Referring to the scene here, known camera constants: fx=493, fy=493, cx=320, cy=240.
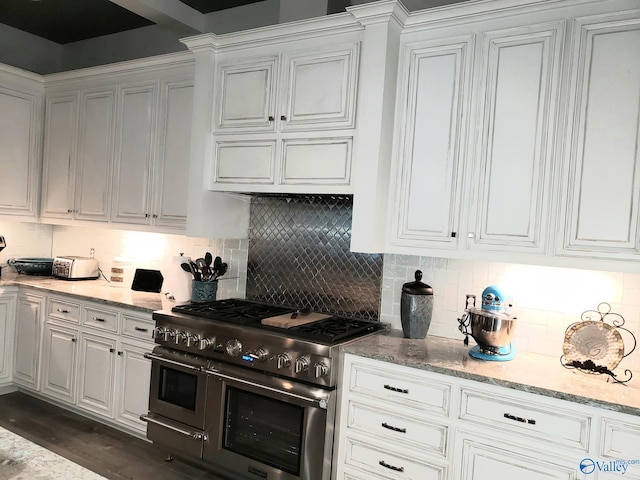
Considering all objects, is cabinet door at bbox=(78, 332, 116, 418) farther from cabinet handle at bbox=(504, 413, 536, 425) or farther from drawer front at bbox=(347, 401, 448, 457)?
cabinet handle at bbox=(504, 413, 536, 425)

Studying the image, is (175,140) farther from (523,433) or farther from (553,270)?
(523,433)

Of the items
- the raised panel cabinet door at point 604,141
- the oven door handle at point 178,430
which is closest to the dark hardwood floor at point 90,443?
the oven door handle at point 178,430

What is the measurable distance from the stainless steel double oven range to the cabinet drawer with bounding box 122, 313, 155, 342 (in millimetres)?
224

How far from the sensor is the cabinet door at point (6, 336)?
12.9 feet

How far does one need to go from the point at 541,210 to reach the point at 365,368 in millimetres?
1117

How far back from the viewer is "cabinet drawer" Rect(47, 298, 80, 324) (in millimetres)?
3605

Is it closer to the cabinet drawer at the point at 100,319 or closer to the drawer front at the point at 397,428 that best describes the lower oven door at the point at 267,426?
the drawer front at the point at 397,428

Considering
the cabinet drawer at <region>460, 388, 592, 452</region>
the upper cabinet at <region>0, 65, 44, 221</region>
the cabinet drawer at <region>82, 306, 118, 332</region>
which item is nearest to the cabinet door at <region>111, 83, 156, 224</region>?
the cabinet drawer at <region>82, 306, 118, 332</region>

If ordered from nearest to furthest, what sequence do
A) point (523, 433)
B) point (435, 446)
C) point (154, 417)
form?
point (523, 433)
point (435, 446)
point (154, 417)

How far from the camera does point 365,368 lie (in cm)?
240

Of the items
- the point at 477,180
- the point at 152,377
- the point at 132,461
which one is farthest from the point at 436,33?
the point at 132,461

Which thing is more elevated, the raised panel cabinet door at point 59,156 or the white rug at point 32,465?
the raised panel cabinet door at point 59,156

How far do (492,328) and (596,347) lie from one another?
46cm

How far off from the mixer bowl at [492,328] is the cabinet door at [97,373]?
2409 mm
